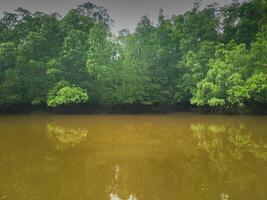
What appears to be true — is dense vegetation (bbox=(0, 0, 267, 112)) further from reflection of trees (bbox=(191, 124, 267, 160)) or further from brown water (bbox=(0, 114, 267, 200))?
brown water (bbox=(0, 114, 267, 200))

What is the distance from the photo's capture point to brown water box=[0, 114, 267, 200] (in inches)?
276

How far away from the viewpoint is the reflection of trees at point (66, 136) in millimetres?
12711

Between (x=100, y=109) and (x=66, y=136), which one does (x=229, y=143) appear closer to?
(x=66, y=136)

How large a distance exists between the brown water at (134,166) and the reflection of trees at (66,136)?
0.04 m

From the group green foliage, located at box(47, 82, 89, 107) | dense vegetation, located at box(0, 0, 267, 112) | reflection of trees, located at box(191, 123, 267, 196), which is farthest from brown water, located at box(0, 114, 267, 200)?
dense vegetation, located at box(0, 0, 267, 112)

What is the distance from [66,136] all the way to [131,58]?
14262mm

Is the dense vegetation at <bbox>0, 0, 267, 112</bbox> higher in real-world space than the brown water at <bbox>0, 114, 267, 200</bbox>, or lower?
higher

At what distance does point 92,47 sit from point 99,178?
19.5 meters

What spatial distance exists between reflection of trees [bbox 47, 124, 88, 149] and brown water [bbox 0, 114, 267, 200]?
0.12 feet

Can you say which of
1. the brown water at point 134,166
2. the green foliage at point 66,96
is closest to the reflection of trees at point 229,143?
the brown water at point 134,166

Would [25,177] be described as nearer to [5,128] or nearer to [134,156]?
[134,156]

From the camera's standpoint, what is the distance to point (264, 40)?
24.0 m

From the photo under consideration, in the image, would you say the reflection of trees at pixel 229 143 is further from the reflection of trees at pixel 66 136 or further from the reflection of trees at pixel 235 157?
the reflection of trees at pixel 66 136

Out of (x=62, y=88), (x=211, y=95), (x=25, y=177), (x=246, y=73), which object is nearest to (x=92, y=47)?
(x=62, y=88)
